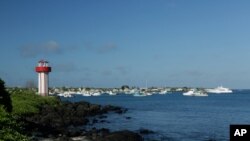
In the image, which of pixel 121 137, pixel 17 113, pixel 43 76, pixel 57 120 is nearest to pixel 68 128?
pixel 57 120

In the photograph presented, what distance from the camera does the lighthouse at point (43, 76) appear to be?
263ft

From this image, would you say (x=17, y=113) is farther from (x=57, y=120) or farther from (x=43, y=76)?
(x=43, y=76)

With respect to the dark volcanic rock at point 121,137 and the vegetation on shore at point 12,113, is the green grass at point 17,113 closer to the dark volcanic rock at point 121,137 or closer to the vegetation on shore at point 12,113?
the vegetation on shore at point 12,113

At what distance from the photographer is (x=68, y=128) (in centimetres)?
4775

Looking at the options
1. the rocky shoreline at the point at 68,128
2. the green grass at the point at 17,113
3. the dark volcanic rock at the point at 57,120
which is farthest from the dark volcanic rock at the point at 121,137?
the green grass at the point at 17,113

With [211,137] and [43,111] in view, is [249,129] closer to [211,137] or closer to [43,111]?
[211,137]

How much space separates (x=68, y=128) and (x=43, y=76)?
3403 cm

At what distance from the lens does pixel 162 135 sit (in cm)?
4722

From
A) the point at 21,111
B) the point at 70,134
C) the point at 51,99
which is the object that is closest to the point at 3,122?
the point at 70,134

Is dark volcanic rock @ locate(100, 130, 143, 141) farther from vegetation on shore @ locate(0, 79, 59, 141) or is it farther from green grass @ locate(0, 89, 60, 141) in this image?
green grass @ locate(0, 89, 60, 141)

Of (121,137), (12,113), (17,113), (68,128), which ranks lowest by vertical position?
(68,128)

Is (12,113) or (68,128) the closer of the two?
(12,113)

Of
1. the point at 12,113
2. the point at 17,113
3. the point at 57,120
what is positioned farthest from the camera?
the point at 57,120

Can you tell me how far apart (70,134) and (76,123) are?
18.7 metres
